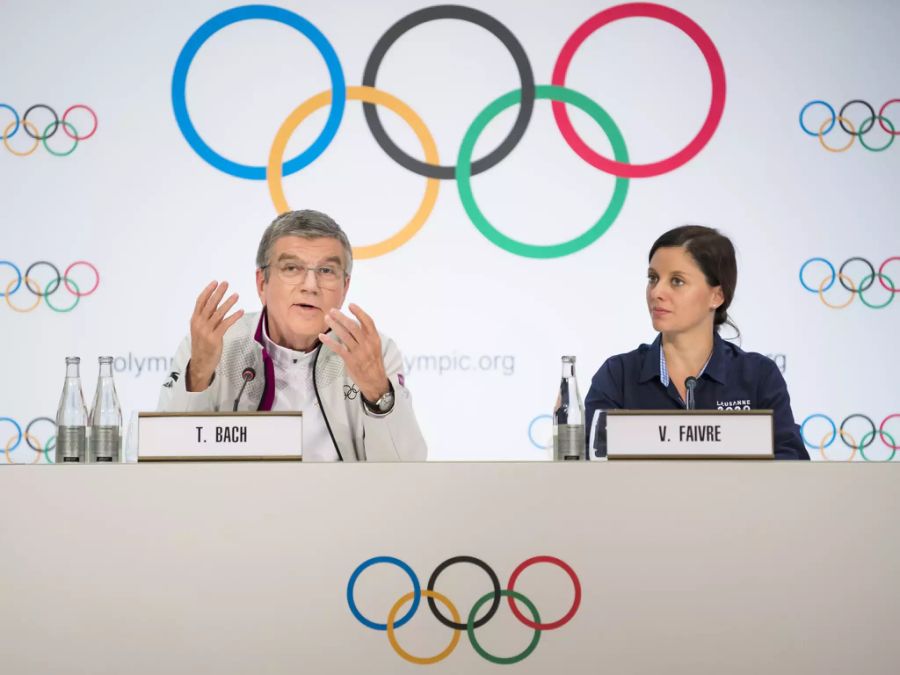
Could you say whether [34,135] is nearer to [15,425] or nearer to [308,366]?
[15,425]

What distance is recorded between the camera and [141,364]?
9.75ft

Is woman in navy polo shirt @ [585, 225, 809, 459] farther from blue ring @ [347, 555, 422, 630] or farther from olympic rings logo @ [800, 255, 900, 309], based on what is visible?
blue ring @ [347, 555, 422, 630]

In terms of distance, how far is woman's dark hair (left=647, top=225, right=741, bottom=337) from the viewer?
2.31 metres

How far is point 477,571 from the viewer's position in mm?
1252

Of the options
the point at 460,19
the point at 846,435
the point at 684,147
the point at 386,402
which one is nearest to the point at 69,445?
the point at 386,402

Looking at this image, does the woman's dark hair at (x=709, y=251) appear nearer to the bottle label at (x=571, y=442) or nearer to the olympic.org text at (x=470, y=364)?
the olympic.org text at (x=470, y=364)

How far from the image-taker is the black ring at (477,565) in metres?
1.24

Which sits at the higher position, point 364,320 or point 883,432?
point 364,320

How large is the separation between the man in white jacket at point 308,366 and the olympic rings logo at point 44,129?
1.18 m

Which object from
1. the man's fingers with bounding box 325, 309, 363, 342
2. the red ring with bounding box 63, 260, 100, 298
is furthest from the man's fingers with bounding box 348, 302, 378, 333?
the red ring with bounding box 63, 260, 100, 298

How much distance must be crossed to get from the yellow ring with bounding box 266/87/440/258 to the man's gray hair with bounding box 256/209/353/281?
79 centimetres

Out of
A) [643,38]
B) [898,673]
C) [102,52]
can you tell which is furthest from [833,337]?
[102,52]

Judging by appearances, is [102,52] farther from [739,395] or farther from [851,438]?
[851,438]

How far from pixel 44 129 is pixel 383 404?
1878 mm
